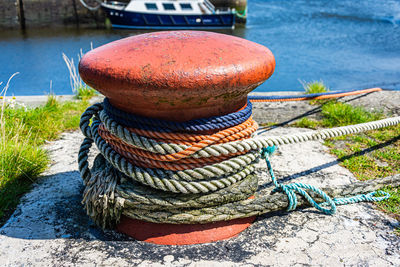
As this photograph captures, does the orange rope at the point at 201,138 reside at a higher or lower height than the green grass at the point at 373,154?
higher

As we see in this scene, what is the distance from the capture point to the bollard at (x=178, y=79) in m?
1.63

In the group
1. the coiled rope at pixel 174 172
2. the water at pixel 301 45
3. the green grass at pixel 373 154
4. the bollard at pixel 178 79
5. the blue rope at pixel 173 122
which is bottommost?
the water at pixel 301 45

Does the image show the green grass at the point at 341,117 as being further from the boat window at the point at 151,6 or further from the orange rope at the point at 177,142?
the boat window at the point at 151,6

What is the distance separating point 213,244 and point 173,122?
2.16 ft

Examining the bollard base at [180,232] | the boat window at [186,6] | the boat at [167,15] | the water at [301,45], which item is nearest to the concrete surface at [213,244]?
the bollard base at [180,232]

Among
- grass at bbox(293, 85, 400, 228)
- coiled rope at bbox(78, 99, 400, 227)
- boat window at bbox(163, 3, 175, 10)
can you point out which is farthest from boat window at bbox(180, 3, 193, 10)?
coiled rope at bbox(78, 99, 400, 227)

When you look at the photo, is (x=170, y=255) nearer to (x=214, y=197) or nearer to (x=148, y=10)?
(x=214, y=197)

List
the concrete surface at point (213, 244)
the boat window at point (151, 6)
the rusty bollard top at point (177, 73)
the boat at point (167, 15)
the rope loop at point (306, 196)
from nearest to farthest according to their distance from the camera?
the rusty bollard top at point (177, 73)
the concrete surface at point (213, 244)
the rope loop at point (306, 196)
the boat at point (167, 15)
the boat window at point (151, 6)

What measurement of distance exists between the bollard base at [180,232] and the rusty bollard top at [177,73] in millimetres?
569

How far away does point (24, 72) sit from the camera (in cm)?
1002

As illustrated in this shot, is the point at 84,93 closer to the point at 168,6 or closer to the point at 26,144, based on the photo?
the point at 26,144

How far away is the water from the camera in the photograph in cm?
898

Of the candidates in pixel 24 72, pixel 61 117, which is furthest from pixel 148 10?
pixel 61 117

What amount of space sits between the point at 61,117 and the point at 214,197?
2403 mm
